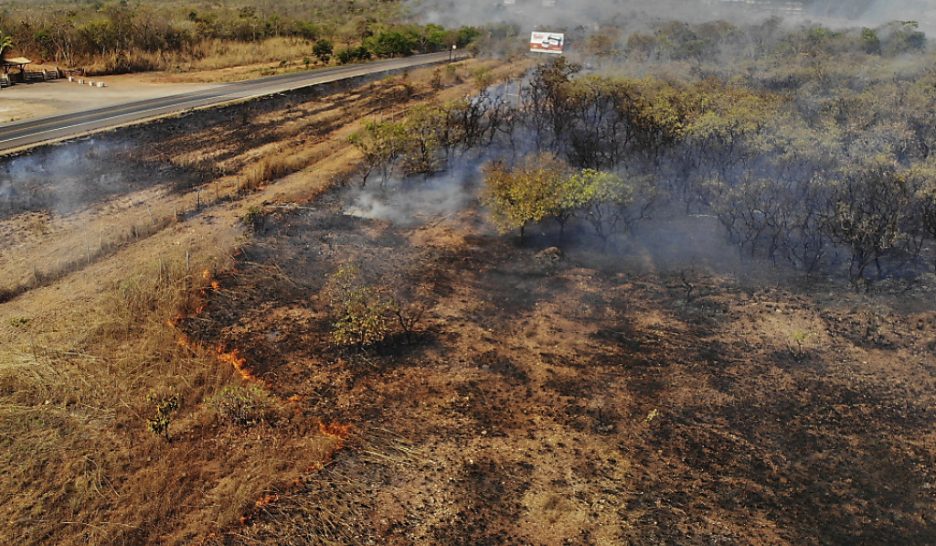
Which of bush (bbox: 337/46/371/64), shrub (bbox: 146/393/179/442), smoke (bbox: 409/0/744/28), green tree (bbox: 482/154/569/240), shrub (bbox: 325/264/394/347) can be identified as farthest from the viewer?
smoke (bbox: 409/0/744/28)

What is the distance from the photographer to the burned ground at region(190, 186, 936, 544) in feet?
29.1

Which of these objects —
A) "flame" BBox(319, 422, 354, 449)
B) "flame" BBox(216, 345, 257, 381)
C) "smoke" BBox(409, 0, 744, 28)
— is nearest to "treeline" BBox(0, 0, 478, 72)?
"smoke" BBox(409, 0, 744, 28)

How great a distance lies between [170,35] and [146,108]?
1869 cm

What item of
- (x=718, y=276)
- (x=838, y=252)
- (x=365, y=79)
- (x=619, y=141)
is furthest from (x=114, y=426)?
(x=365, y=79)

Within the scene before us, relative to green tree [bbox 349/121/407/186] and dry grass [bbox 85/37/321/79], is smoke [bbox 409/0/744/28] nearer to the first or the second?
dry grass [bbox 85/37/321/79]

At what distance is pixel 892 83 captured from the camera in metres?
28.9

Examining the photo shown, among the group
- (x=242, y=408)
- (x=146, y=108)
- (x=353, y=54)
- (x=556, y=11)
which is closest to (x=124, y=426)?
(x=242, y=408)

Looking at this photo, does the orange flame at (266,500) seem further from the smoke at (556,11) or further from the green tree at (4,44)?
the smoke at (556,11)

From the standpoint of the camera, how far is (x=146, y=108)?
3091cm

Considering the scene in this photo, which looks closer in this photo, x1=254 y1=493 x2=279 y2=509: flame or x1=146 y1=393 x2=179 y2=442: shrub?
x1=254 y1=493 x2=279 y2=509: flame

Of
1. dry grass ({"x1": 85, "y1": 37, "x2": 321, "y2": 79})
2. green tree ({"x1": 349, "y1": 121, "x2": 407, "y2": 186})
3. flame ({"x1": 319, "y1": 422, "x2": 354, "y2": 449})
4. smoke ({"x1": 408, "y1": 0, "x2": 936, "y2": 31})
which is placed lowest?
flame ({"x1": 319, "y1": 422, "x2": 354, "y2": 449})

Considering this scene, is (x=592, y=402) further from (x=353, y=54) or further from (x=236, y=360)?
(x=353, y=54)

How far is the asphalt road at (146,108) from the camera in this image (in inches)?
985

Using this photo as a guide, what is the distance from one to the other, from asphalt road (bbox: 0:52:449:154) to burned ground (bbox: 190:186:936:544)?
1483 cm
